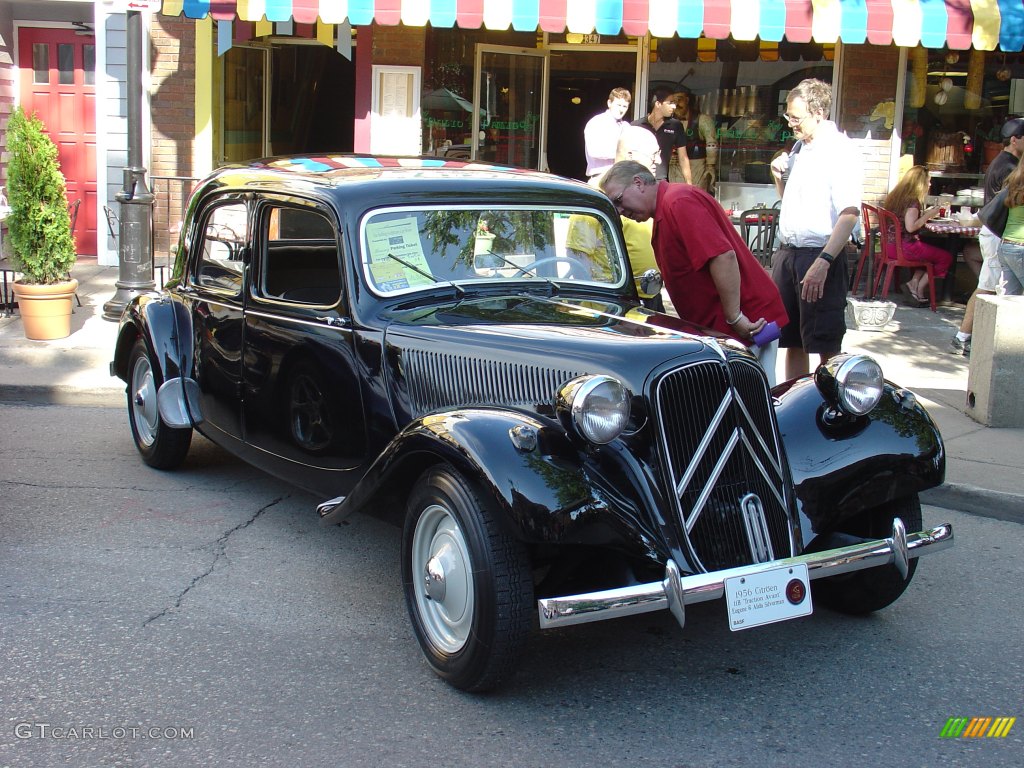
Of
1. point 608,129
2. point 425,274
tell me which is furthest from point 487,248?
point 608,129

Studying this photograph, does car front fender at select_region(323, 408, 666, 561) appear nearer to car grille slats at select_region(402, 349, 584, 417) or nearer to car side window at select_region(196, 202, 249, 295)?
car grille slats at select_region(402, 349, 584, 417)

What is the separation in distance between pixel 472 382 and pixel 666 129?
823cm

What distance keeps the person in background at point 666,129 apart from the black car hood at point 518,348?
7.37m

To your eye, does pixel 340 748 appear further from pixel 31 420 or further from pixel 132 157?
pixel 132 157

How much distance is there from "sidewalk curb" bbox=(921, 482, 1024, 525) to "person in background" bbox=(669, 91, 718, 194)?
7225 mm

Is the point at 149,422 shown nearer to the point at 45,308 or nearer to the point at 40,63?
the point at 45,308

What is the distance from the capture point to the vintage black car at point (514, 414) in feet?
11.0

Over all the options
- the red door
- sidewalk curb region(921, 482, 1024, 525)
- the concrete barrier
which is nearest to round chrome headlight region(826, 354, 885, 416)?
sidewalk curb region(921, 482, 1024, 525)

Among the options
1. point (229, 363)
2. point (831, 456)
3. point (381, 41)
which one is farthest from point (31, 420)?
point (381, 41)

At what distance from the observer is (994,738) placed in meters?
3.29

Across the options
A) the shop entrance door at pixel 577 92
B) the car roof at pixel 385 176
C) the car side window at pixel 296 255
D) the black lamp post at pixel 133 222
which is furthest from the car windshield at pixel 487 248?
the shop entrance door at pixel 577 92

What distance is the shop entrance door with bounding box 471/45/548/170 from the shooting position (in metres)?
12.5

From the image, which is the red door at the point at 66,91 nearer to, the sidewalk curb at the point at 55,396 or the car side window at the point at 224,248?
the sidewalk curb at the point at 55,396

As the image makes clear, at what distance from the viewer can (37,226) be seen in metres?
8.22
